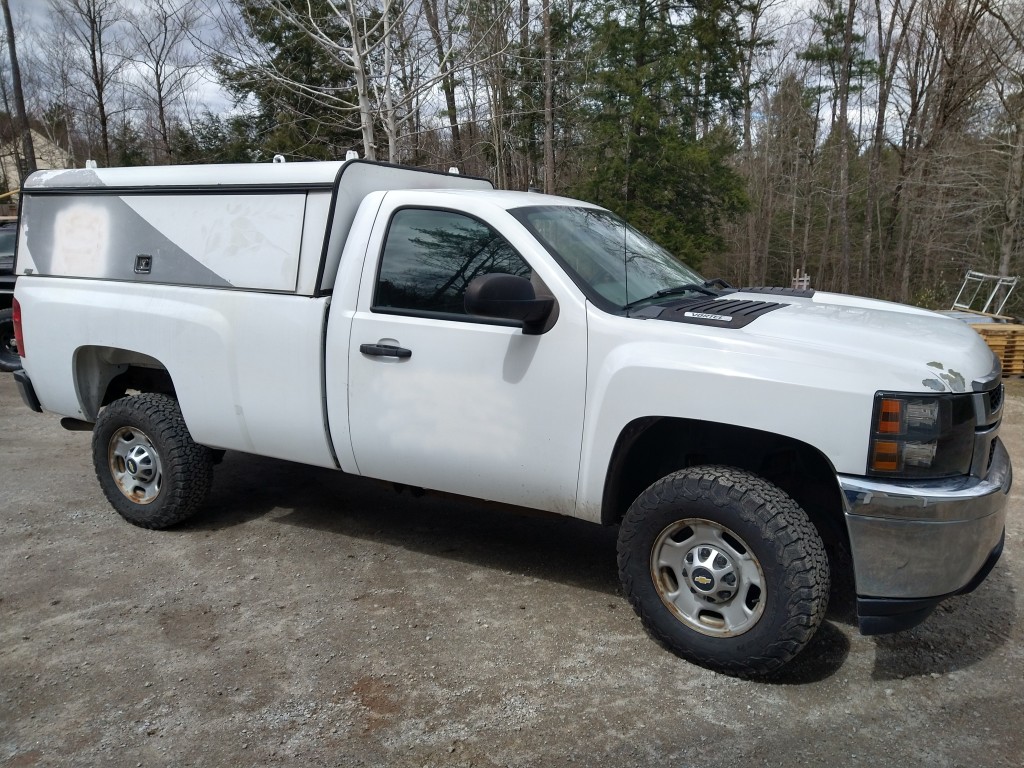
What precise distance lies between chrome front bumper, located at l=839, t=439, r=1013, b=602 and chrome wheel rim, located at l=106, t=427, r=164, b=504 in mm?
3813

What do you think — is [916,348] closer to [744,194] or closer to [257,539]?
[257,539]

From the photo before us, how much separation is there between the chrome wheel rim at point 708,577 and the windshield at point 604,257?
3.37ft

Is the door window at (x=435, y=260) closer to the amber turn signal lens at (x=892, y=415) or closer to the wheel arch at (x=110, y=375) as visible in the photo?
the amber turn signal lens at (x=892, y=415)

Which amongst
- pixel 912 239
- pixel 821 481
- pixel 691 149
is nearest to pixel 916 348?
pixel 821 481

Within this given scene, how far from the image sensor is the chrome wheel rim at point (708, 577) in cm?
323

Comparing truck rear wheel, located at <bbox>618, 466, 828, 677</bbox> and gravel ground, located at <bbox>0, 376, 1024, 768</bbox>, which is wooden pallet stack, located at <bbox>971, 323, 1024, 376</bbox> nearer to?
gravel ground, located at <bbox>0, 376, 1024, 768</bbox>

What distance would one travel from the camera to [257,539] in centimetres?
482

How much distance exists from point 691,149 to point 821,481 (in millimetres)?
11513

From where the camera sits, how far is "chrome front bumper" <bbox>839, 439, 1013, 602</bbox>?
113 inches

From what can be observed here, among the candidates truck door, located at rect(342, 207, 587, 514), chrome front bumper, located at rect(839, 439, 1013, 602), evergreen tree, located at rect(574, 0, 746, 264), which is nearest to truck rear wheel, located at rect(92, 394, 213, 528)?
truck door, located at rect(342, 207, 587, 514)

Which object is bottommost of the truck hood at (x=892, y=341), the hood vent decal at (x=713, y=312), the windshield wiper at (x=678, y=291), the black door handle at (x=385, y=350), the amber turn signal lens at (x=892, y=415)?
the amber turn signal lens at (x=892, y=415)

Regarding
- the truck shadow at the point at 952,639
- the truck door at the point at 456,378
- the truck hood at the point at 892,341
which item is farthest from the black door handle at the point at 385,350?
the truck shadow at the point at 952,639

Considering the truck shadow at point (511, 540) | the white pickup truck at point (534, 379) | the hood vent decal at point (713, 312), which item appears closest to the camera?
the white pickup truck at point (534, 379)

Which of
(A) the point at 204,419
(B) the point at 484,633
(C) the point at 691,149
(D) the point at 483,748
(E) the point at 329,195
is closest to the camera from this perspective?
(D) the point at 483,748
